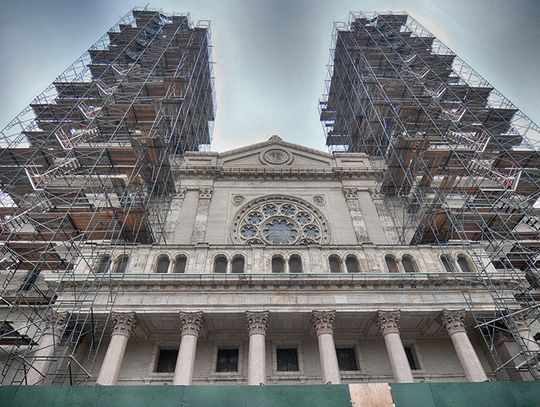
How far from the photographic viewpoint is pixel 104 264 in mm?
19141

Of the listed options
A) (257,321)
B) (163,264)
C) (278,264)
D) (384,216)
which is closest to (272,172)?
(384,216)

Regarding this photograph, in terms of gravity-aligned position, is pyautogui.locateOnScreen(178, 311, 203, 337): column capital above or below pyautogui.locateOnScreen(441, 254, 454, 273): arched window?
below

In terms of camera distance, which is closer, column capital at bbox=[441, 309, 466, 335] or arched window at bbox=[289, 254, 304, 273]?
column capital at bbox=[441, 309, 466, 335]

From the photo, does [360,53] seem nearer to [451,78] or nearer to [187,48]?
[451,78]

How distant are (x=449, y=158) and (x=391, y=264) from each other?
8.59 meters

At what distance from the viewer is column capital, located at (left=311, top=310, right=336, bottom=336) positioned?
16.3 meters

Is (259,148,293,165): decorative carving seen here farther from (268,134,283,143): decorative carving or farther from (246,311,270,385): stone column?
(246,311,270,385): stone column

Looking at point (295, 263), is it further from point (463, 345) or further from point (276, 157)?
point (276, 157)

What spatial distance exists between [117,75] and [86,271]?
19.3 meters

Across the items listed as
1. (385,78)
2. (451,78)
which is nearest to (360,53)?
(385,78)

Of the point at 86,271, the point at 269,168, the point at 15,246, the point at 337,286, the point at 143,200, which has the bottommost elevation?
the point at 337,286

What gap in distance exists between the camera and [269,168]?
2806 centimetres

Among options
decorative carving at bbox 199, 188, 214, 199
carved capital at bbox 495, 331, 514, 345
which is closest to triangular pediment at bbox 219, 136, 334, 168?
decorative carving at bbox 199, 188, 214, 199

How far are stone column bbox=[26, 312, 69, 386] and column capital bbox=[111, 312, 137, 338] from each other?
75.8 inches
